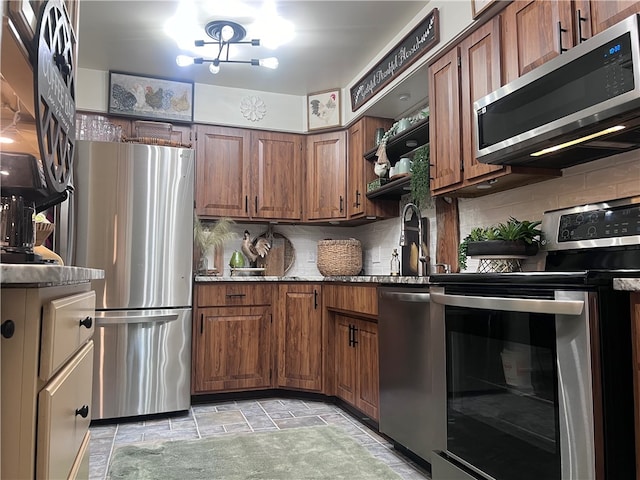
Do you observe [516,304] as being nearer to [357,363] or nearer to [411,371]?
[411,371]

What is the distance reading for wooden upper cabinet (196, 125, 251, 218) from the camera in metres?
3.81

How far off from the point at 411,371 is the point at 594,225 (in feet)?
3.35

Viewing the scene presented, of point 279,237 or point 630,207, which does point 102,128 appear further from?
point 630,207

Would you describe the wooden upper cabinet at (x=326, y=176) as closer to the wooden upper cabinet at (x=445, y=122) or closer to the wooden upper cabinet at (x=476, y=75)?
the wooden upper cabinet at (x=445, y=122)

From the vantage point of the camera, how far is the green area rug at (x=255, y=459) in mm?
2150

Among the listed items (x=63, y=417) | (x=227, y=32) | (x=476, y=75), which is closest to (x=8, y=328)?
(x=63, y=417)

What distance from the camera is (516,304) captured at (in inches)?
59.9

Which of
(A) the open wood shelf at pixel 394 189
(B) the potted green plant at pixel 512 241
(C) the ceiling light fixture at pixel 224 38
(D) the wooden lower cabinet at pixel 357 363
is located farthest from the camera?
(A) the open wood shelf at pixel 394 189

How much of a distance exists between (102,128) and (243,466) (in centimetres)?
240

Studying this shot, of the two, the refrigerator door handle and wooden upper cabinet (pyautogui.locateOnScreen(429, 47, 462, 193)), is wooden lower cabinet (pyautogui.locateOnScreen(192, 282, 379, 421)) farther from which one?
wooden upper cabinet (pyautogui.locateOnScreen(429, 47, 462, 193))

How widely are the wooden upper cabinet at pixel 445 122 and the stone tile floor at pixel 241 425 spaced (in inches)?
56.1

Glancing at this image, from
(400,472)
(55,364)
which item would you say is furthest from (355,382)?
(55,364)

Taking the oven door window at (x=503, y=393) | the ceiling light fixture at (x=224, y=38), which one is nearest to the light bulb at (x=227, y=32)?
the ceiling light fixture at (x=224, y=38)

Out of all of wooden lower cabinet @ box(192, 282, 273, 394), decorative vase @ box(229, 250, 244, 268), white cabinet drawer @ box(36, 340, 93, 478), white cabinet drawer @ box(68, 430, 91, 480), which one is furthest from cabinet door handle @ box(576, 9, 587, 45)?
decorative vase @ box(229, 250, 244, 268)
